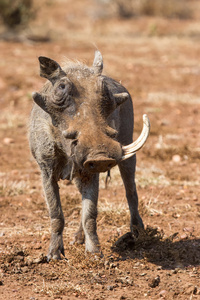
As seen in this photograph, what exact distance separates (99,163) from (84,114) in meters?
0.39

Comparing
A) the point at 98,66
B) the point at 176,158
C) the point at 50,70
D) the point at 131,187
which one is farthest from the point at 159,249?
the point at 176,158

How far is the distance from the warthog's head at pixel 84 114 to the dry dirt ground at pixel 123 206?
709 millimetres

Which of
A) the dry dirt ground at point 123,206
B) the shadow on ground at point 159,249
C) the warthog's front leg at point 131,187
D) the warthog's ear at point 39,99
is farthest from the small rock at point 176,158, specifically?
the warthog's ear at point 39,99

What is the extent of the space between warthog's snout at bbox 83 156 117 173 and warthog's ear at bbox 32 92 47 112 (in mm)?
644

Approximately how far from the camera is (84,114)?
3.50 m

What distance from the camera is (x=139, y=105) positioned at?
9.77m

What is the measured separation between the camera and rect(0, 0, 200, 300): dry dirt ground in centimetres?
367

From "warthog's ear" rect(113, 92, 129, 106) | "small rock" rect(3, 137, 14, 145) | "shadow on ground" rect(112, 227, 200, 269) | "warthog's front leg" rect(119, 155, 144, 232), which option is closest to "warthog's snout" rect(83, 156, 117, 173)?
"warthog's ear" rect(113, 92, 129, 106)

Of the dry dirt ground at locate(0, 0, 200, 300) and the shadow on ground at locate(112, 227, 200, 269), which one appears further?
the shadow on ground at locate(112, 227, 200, 269)

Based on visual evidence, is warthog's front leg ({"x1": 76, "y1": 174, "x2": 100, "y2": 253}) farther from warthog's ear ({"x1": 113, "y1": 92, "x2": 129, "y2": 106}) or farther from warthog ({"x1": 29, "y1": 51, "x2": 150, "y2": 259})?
warthog's ear ({"x1": 113, "y1": 92, "x2": 129, "y2": 106})

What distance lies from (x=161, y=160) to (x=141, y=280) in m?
3.60

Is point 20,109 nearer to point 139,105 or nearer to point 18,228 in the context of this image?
point 139,105

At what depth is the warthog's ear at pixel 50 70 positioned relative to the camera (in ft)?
12.3

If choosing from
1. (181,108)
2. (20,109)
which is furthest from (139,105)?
(20,109)
